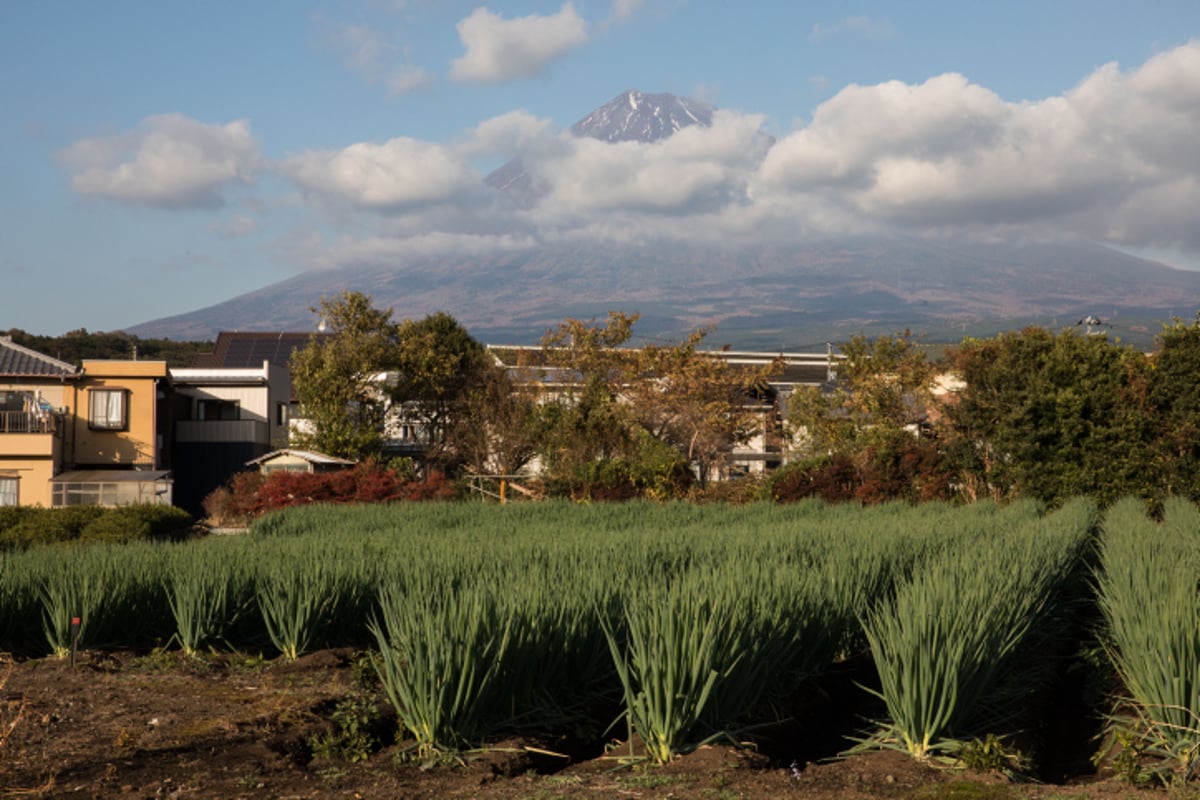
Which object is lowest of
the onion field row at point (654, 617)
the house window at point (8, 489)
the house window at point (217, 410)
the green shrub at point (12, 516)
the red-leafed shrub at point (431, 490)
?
the house window at point (8, 489)

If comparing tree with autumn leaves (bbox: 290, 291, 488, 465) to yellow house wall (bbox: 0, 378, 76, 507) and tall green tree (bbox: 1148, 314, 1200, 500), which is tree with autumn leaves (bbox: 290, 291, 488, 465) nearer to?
yellow house wall (bbox: 0, 378, 76, 507)

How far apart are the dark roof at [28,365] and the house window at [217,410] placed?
7.10m

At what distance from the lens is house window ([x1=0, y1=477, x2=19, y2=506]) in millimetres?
31734

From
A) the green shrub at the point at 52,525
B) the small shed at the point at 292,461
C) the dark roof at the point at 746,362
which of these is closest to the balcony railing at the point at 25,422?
the small shed at the point at 292,461

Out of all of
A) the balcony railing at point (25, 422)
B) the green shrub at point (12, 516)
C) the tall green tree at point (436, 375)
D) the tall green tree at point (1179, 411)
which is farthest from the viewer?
the tall green tree at point (436, 375)

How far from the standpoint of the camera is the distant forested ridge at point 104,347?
59.0m

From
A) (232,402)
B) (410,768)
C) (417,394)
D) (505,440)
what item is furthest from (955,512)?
(232,402)

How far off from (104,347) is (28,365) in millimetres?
34456

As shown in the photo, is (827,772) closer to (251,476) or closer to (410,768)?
(410,768)

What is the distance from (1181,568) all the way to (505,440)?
2928cm

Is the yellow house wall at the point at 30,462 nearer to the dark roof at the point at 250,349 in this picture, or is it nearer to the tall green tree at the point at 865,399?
the dark roof at the point at 250,349

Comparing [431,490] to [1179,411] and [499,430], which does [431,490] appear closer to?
[499,430]

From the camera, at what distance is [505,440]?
36938 mm

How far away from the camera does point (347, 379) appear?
3572 centimetres
